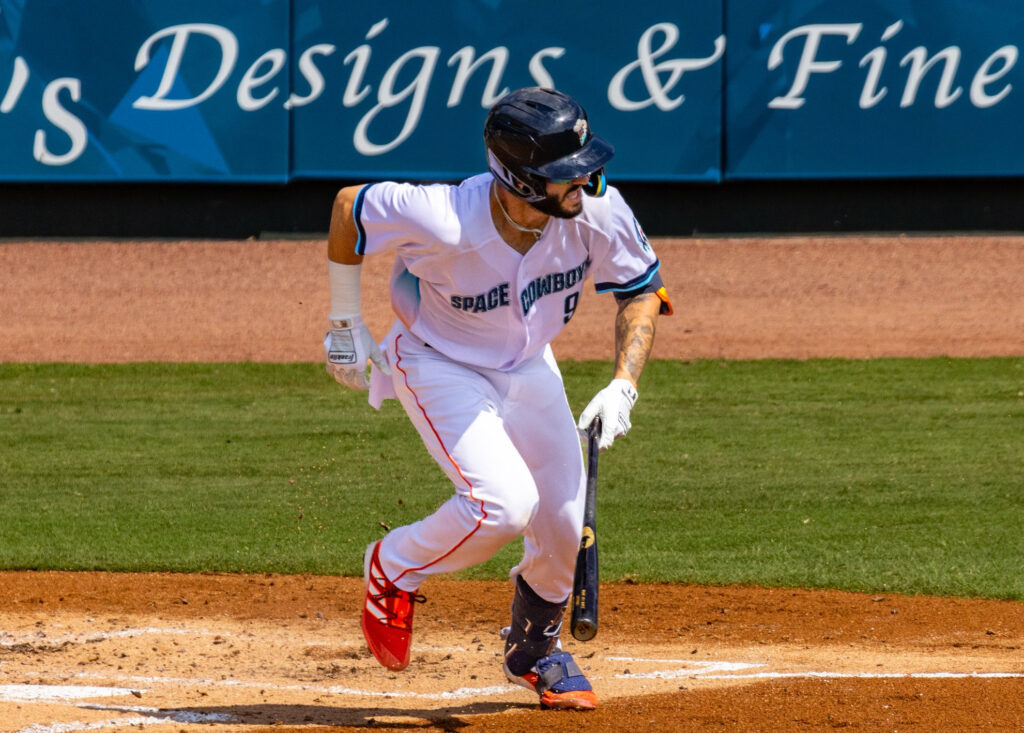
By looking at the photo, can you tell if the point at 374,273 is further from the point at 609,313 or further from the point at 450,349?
the point at 450,349

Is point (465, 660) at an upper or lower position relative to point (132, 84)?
upper

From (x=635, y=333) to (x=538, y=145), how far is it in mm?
824

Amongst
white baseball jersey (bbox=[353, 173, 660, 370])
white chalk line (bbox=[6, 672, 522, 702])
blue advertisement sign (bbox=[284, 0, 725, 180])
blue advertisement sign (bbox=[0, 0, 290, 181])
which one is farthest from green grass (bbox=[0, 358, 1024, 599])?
blue advertisement sign (bbox=[284, 0, 725, 180])

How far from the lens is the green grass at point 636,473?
698 centimetres

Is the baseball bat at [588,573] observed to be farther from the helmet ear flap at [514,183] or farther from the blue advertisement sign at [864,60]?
the blue advertisement sign at [864,60]

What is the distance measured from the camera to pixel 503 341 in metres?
4.65

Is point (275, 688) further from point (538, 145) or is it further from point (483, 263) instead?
point (538, 145)

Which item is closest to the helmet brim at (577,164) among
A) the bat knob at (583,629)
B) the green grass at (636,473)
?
the bat knob at (583,629)

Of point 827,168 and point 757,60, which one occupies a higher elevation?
point 757,60

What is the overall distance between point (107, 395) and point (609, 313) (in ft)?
16.4

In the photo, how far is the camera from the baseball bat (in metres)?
4.47

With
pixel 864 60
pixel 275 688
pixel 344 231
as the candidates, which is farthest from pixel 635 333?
pixel 864 60

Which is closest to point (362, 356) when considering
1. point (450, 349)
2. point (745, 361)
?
point (450, 349)

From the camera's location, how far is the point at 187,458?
8961mm
